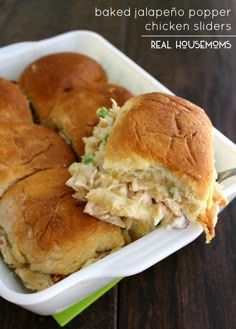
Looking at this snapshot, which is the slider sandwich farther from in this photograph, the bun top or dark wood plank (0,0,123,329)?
dark wood plank (0,0,123,329)

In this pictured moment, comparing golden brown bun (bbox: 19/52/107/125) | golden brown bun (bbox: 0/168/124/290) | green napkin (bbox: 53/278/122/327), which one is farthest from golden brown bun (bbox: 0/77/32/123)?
green napkin (bbox: 53/278/122/327)

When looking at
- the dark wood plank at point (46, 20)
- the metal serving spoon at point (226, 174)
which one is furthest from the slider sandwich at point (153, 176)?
the dark wood plank at point (46, 20)

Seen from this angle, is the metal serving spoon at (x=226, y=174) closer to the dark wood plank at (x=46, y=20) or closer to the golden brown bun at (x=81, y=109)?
the golden brown bun at (x=81, y=109)

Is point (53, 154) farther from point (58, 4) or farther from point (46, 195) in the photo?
point (58, 4)

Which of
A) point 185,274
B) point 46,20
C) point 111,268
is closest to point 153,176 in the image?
point 111,268

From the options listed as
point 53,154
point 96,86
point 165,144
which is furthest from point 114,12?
point 165,144
